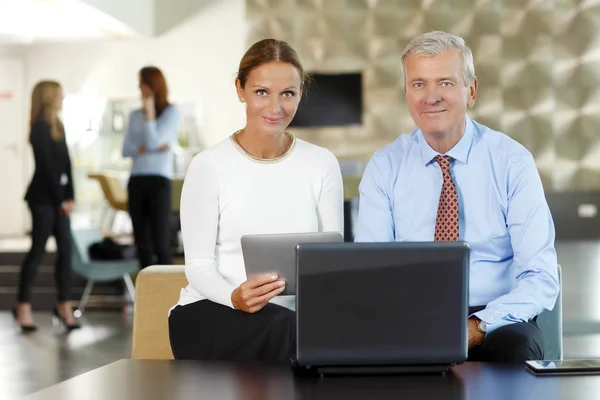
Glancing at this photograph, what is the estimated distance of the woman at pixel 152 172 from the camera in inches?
241

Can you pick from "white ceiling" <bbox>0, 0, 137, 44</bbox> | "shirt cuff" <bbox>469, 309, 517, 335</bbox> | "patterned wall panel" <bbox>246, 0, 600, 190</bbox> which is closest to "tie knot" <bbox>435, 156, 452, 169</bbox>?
"shirt cuff" <bbox>469, 309, 517, 335</bbox>

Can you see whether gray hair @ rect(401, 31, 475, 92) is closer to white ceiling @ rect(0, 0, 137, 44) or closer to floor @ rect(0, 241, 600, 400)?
floor @ rect(0, 241, 600, 400)

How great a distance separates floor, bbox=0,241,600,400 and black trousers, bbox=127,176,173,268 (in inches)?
24.4

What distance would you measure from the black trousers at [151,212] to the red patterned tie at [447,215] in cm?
392

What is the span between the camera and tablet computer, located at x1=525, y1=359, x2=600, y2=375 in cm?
165

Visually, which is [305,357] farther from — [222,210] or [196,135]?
[196,135]

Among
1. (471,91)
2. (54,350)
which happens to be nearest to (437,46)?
(471,91)

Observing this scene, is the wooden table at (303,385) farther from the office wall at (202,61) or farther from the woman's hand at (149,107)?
the office wall at (202,61)

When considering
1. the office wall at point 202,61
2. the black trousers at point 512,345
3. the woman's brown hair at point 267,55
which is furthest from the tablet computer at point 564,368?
the office wall at point 202,61

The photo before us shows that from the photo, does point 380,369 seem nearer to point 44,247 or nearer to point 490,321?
point 490,321

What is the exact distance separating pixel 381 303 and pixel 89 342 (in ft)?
14.6

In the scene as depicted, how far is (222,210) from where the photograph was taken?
2516 millimetres

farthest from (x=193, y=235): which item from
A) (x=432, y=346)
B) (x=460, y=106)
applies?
(x=432, y=346)

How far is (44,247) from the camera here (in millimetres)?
6078
